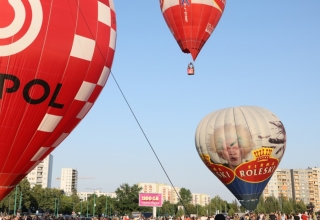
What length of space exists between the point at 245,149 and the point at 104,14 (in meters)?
16.4

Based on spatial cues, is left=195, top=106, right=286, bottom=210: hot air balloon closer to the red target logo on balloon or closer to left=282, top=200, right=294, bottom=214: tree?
the red target logo on balloon

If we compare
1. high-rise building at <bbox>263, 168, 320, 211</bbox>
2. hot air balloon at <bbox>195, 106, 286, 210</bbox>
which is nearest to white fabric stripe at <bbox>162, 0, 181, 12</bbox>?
hot air balloon at <bbox>195, 106, 286, 210</bbox>

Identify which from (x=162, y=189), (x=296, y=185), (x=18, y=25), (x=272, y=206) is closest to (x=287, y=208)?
(x=272, y=206)

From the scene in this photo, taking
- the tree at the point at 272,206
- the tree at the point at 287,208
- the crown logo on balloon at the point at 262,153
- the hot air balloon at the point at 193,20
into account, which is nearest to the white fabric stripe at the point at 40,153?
the hot air balloon at the point at 193,20

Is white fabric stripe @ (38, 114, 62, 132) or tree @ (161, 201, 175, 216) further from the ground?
white fabric stripe @ (38, 114, 62, 132)

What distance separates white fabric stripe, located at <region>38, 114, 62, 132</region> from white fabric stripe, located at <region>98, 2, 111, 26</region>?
3896mm

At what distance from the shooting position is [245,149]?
95.5 feet

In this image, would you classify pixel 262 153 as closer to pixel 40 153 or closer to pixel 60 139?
pixel 60 139

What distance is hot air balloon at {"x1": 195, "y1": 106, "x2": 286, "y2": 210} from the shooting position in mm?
29219

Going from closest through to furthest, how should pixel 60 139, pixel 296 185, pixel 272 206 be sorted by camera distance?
1. pixel 60 139
2. pixel 272 206
3. pixel 296 185

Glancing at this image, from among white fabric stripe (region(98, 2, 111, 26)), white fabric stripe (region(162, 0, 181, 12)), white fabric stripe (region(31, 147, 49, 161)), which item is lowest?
white fabric stripe (region(31, 147, 49, 161))

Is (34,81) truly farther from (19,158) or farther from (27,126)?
(19,158)

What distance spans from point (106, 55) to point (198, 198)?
595 ft

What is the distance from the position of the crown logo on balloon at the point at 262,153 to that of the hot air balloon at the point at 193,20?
720 centimetres
